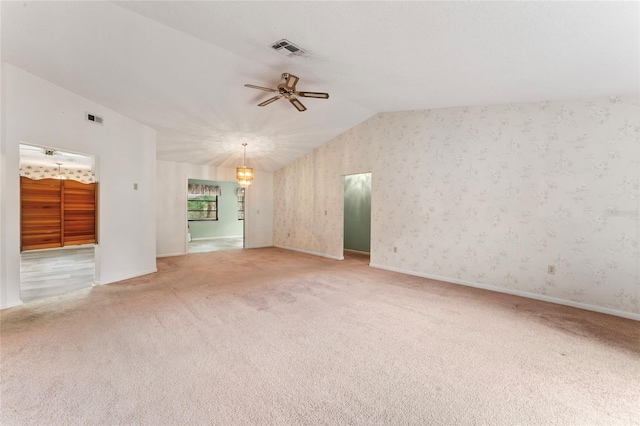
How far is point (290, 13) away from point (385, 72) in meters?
1.59

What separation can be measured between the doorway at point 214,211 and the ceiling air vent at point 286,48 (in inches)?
305

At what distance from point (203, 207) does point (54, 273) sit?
5.94 metres

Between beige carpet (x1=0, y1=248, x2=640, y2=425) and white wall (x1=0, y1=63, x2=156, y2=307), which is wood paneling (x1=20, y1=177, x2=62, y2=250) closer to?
white wall (x1=0, y1=63, x2=156, y2=307)

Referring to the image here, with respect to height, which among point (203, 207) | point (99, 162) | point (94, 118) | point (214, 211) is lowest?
point (214, 211)

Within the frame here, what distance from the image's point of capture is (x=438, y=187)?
4984 mm

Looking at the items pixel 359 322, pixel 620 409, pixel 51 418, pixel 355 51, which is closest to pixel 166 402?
pixel 51 418

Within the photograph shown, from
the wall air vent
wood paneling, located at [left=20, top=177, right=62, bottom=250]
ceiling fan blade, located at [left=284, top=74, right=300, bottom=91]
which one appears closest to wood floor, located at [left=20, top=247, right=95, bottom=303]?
wood paneling, located at [left=20, top=177, right=62, bottom=250]

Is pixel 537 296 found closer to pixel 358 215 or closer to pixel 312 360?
pixel 312 360

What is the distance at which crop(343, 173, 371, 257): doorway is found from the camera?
796cm

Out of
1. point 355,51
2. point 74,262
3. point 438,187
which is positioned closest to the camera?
point 355,51

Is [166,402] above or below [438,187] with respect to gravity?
below

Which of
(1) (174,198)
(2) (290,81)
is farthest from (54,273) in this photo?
(2) (290,81)

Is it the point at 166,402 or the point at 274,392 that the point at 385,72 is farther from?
the point at 166,402

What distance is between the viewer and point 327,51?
3.14 metres
